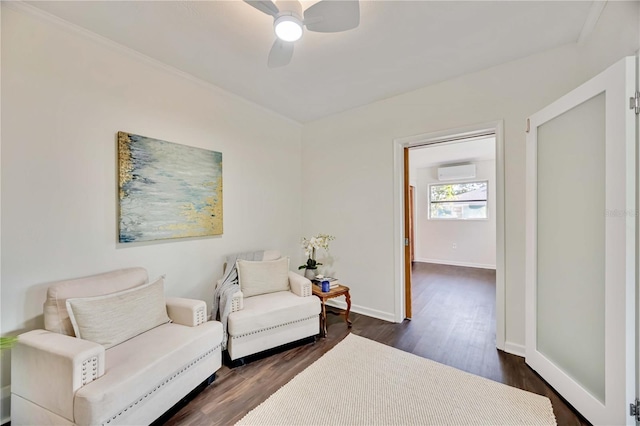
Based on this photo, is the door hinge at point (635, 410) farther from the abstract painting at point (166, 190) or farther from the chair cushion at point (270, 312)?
the abstract painting at point (166, 190)

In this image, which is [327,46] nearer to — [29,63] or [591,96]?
[591,96]

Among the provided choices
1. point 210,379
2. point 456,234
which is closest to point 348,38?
point 210,379

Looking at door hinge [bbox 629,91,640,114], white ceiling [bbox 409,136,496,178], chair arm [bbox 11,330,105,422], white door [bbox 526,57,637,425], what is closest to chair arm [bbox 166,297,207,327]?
chair arm [bbox 11,330,105,422]

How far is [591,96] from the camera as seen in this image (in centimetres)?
160

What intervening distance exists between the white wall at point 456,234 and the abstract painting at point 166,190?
586 cm

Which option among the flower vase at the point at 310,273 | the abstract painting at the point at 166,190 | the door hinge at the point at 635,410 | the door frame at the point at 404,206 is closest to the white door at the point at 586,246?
the door hinge at the point at 635,410

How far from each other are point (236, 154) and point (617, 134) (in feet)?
10.3

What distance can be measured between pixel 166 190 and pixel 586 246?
3267 mm

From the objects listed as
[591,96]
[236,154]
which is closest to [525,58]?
[591,96]

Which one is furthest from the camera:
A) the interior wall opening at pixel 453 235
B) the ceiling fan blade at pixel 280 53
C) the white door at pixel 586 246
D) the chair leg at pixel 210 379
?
the interior wall opening at pixel 453 235

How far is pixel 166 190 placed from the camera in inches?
93.5

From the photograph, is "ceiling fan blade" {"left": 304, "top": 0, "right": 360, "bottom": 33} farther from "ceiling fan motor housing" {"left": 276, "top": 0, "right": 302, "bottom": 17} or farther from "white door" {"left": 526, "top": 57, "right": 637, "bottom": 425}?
"white door" {"left": 526, "top": 57, "right": 637, "bottom": 425}

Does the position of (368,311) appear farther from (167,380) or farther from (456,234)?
(456,234)

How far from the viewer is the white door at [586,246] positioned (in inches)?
53.9
